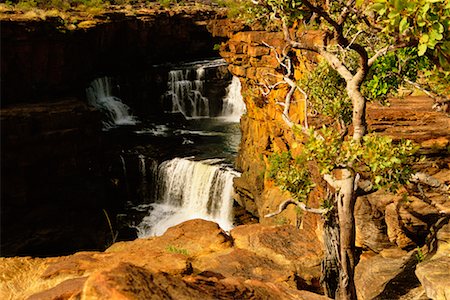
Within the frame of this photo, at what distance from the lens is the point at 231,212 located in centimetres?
2517

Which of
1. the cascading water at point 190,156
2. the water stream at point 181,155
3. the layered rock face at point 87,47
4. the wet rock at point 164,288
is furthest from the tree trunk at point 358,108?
the layered rock face at point 87,47

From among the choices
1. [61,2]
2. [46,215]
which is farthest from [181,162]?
[61,2]

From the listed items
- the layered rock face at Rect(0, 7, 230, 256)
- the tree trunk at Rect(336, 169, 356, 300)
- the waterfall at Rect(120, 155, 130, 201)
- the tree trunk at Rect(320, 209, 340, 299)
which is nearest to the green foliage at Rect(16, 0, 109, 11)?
the layered rock face at Rect(0, 7, 230, 256)

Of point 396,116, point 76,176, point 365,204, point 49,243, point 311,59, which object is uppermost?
point 311,59

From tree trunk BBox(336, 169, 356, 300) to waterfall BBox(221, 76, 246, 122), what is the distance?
2963 cm

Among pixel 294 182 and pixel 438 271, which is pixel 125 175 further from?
pixel 438 271

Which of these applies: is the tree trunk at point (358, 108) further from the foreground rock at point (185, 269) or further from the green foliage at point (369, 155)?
the foreground rock at point (185, 269)

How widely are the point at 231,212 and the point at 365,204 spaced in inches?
612

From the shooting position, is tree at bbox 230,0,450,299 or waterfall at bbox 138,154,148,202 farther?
waterfall at bbox 138,154,148,202

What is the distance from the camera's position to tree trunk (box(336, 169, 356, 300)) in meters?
6.98

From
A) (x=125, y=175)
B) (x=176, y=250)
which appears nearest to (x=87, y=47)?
(x=125, y=175)

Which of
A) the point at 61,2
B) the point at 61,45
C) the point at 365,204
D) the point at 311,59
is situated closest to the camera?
the point at 365,204

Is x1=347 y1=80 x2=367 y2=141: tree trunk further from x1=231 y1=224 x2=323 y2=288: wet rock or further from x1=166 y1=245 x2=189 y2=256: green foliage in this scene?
x1=166 y1=245 x2=189 y2=256: green foliage

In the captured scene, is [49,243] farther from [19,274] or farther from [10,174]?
[19,274]
